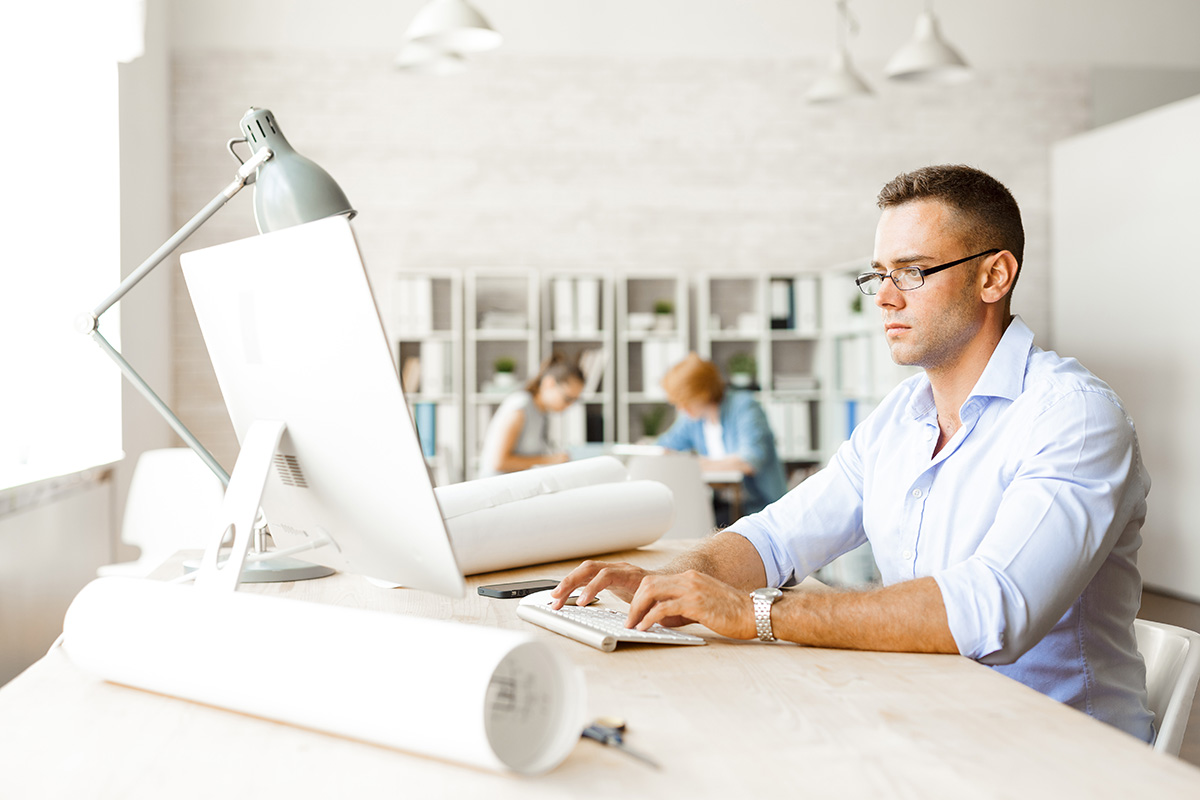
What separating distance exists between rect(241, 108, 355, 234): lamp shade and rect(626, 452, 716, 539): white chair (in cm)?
227

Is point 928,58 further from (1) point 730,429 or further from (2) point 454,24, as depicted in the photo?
(2) point 454,24

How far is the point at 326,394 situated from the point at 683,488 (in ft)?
9.14

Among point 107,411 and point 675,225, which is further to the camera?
point 675,225

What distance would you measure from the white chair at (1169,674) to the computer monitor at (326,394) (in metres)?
1.00

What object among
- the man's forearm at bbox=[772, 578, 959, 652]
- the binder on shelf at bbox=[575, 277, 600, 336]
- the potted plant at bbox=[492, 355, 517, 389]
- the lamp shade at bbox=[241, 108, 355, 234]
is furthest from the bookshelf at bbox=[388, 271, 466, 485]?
the man's forearm at bbox=[772, 578, 959, 652]

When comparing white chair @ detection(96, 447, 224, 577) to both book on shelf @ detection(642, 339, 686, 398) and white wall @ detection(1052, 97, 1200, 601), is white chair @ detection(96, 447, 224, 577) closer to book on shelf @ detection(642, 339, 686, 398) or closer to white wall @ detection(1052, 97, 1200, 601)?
book on shelf @ detection(642, 339, 686, 398)

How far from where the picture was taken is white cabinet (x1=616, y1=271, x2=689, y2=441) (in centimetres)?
620

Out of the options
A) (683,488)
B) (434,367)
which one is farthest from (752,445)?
(434,367)

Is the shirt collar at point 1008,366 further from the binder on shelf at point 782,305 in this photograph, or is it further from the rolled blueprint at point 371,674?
the binder on shelf at point 782,305

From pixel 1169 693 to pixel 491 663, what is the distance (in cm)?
111

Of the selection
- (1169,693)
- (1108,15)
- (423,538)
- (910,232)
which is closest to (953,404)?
(910,232)

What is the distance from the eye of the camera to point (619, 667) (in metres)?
1.14

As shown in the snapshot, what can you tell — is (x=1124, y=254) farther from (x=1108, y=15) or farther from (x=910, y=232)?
(x=910, y=232)

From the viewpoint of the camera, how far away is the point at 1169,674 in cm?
144
